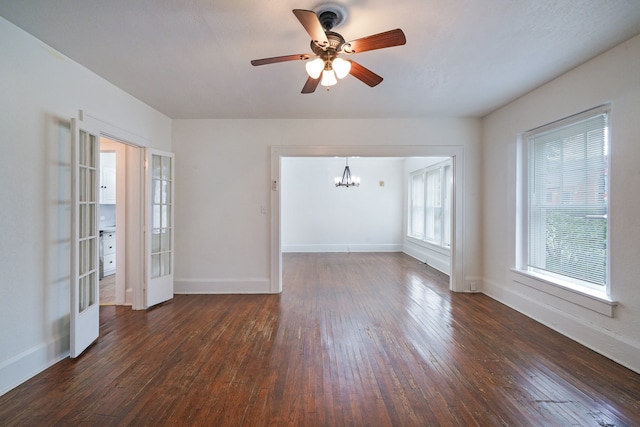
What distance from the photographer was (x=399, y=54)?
244cm

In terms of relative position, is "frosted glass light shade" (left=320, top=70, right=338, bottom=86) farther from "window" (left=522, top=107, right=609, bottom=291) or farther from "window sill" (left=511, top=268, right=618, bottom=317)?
"window sill" (left=511, top=268, right=618, bottom=317)

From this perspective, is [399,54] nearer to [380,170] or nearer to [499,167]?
[499,167]

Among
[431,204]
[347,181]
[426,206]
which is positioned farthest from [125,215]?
[426,206]

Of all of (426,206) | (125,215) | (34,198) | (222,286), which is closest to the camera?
(34,198)

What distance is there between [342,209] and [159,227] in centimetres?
528

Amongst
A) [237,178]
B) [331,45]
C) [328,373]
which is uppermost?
[331,45]

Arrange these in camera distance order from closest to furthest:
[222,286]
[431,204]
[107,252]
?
[222,286] → [107,252] → [431,204]

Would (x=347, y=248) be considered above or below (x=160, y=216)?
below

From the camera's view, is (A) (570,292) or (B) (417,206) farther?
(B) (417,206)

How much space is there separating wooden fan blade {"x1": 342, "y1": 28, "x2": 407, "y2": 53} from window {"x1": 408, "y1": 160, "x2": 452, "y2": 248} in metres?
4.02

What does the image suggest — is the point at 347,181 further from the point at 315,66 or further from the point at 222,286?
the point at 315,66

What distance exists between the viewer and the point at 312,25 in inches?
65.3

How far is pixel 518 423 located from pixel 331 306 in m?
2.24

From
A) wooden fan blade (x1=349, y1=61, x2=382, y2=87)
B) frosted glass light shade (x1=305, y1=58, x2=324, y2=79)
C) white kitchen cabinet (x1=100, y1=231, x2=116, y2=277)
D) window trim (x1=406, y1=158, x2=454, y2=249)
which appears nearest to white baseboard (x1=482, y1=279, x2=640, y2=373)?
window trim (x1=406, y1=158, x2=454, y2=249)
